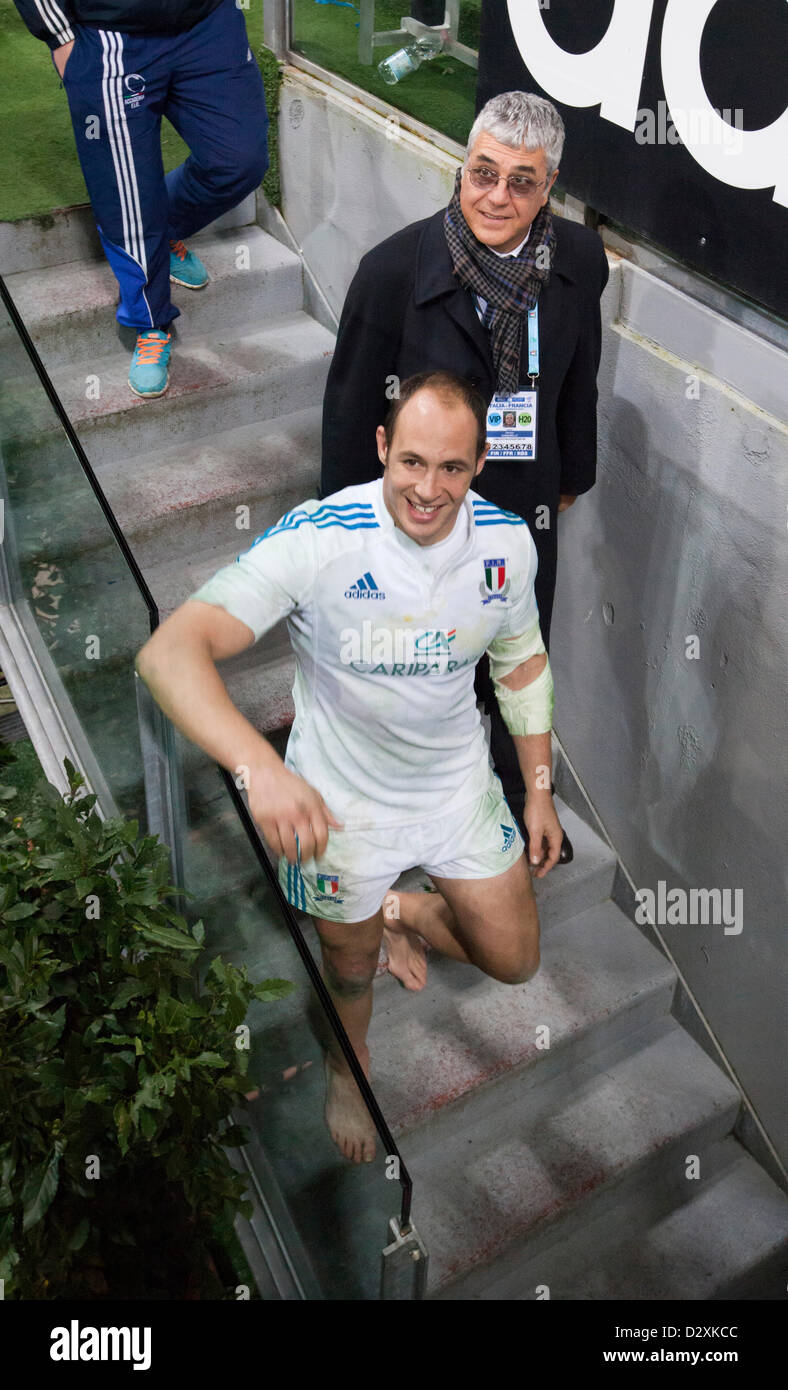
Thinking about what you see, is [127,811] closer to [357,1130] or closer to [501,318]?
[357,1130]

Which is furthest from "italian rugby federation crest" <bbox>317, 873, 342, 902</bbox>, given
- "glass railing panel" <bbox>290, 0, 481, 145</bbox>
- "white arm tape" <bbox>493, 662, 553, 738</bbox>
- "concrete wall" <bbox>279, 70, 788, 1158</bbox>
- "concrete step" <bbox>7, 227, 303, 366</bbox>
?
"glass railing panel" <bbox>290, 0, 481, 145</bbox>

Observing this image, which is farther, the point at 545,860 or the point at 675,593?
the point at 675,593

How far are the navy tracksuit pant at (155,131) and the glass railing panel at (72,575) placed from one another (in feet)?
2.52

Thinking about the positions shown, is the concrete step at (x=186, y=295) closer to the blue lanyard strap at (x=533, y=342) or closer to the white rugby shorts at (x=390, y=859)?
the blue lanyard strap at (x=533, y=342)

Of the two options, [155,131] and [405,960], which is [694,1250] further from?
[155,131]

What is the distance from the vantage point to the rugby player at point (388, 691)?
2.18m

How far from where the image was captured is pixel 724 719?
340 centimetres

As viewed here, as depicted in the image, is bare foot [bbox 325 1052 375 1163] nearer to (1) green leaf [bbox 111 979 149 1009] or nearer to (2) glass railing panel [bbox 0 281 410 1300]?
(2) glass railing panel [bbox 0 281 410 1300]

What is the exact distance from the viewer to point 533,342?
278 cm

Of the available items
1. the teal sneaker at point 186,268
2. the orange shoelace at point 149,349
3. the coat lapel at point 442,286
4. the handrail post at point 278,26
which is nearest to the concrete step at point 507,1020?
the coat lapel at point 442,286

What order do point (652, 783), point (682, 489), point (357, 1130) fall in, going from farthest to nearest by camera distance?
1. point (652, 783)
2. point (682, 489)
3. point (357, 1130)

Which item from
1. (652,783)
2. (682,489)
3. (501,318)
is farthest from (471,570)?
(652,783)

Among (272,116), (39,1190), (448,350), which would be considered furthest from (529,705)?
(272,116)

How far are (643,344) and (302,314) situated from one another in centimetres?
162
